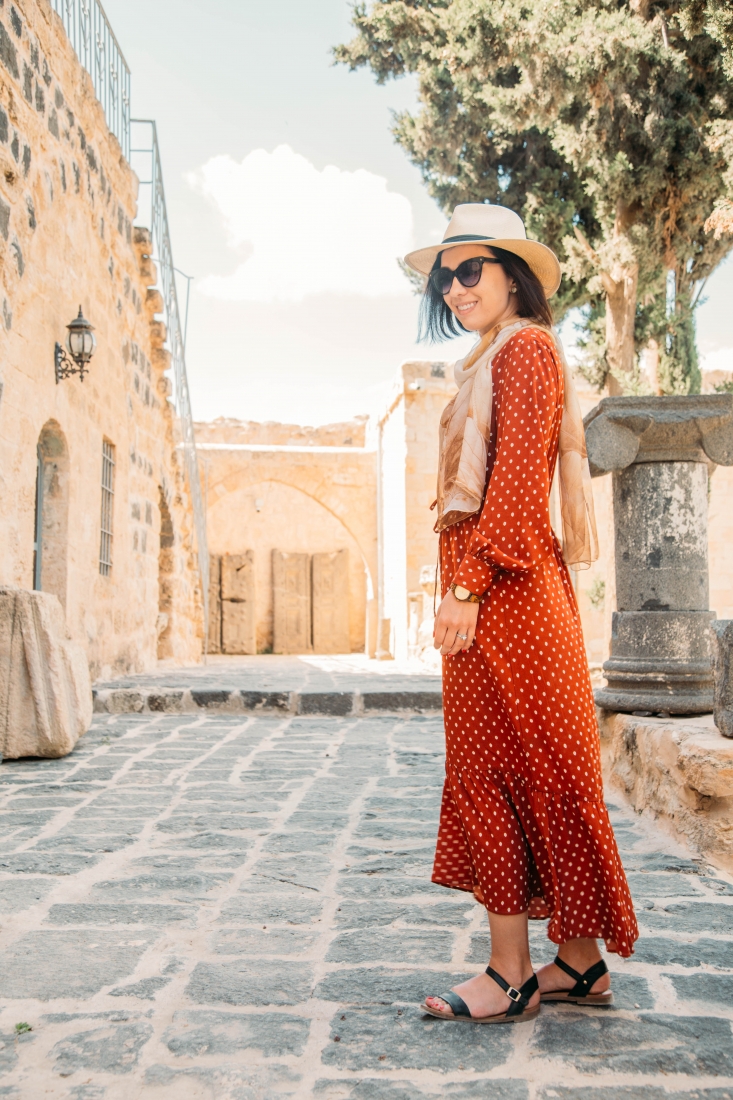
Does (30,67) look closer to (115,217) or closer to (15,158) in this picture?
(15,158)

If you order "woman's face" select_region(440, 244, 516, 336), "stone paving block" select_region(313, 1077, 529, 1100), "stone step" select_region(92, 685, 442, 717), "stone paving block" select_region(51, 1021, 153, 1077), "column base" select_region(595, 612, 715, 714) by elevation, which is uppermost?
"woman's face" select_region(440, 244, 516, 336)

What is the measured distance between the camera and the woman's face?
198 centimetres

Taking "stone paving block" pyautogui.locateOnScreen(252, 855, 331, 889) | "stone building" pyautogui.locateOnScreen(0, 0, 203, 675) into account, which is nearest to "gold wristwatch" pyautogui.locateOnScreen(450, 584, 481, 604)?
"stone paving block" pyautogui.locateOnScreen(252, 855, 331, 889)

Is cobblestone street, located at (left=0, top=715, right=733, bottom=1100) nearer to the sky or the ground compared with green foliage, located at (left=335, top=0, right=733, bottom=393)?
nearer to the ground

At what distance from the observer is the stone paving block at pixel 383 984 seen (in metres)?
1.85

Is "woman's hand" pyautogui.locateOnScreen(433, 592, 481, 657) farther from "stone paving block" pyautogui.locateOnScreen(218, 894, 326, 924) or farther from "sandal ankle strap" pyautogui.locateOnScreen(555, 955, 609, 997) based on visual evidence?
"stone paving block" pyautogui.locateOnScreen(218, 894, 326, 924)

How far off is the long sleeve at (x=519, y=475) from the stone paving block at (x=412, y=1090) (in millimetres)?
876

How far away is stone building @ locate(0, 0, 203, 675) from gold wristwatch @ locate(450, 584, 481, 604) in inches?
155

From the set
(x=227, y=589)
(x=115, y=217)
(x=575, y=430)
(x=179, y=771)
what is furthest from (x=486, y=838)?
(x=227, y=589)

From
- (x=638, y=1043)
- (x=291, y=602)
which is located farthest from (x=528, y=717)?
(x=291, y=602)

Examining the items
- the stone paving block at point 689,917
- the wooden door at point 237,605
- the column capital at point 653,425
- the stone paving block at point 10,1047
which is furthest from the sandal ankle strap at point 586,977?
the wooden door at point 237,605

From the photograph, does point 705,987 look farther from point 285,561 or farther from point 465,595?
point 285,561

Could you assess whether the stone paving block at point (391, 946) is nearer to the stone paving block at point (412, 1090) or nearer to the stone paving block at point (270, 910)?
the stone paving block at point (270, 910)

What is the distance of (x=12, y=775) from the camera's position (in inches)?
160
